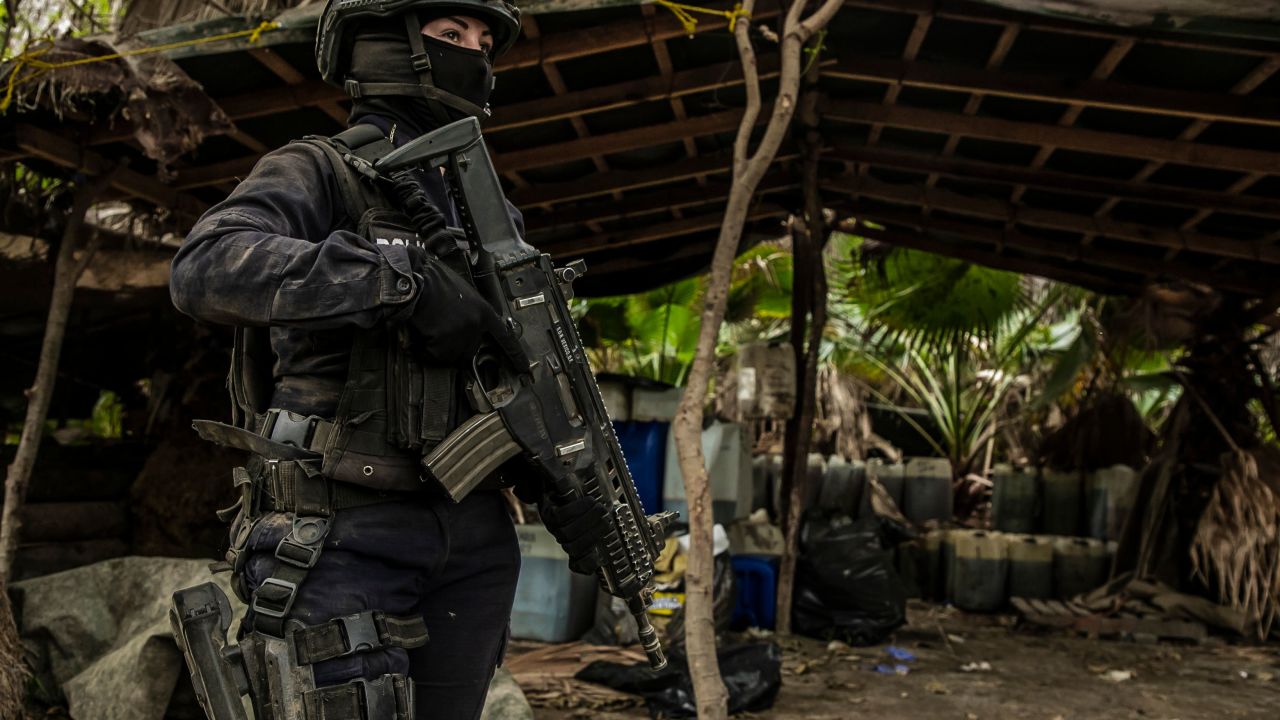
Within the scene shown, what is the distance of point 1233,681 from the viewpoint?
5.25m

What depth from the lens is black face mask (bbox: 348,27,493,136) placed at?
5.93 feet

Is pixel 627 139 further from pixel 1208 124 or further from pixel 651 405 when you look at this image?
pixel 1208 124

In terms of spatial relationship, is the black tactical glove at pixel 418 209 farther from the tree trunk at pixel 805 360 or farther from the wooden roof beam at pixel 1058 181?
the wooden roof beam at pixel 1058 181

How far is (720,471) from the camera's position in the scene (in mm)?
5910

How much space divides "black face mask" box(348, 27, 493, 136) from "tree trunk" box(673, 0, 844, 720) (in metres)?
1.55

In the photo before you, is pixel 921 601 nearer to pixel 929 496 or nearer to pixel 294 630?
pixel 929 496

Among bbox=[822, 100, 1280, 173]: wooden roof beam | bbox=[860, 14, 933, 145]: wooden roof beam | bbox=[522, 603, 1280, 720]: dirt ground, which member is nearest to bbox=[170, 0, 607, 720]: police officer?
bbox=[522, 603, 1280, 720]: dirt ground

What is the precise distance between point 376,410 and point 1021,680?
4533mm

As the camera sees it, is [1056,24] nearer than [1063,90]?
Yes

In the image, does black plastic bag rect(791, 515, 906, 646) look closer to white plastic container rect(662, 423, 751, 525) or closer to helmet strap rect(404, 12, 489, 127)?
white plastic container rect(662, 423, 751, 525)

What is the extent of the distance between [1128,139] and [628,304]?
3.88 m

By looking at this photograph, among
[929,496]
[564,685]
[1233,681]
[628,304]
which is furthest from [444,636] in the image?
[929,496]

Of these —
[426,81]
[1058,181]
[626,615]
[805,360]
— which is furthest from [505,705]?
[1058,181]

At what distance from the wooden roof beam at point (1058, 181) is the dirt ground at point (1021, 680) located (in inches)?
96.3
